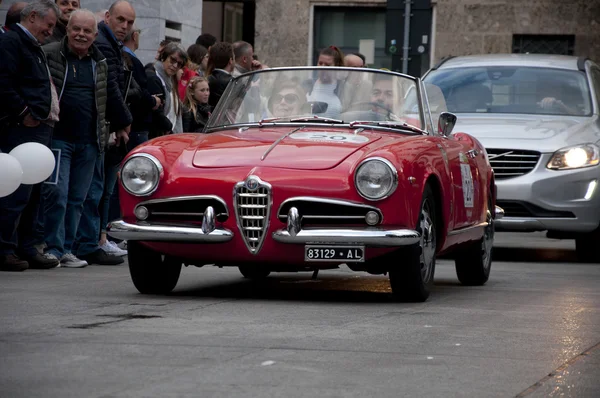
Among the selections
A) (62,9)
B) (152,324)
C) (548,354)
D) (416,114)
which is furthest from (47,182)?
(548,354)

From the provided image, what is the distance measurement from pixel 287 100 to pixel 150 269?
1.72 m

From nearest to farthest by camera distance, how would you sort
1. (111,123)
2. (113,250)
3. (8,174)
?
(8,174)
(111,123)
(113,250)

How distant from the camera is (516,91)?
15.2 meters

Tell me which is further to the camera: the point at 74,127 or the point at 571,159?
the point at 571,159

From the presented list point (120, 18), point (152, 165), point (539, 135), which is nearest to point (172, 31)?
point (539, 135)

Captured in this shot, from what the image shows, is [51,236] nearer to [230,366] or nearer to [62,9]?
[62,9]

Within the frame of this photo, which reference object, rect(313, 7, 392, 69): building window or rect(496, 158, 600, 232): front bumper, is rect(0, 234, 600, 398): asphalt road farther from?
rect(313, 7, 392, 69): building window

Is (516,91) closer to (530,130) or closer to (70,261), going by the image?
(530,130)

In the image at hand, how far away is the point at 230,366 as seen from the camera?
20.0 feet

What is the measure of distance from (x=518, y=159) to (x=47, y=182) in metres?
4.75

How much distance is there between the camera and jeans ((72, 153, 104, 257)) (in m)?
12.0

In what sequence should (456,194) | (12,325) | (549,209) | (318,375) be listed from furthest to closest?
(549,209)
(456,194)
(12,325)
(318,375)

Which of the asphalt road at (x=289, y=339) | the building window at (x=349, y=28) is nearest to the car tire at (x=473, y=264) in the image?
the asphalt road at (x=289, y=339)

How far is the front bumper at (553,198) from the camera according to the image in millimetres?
13781
